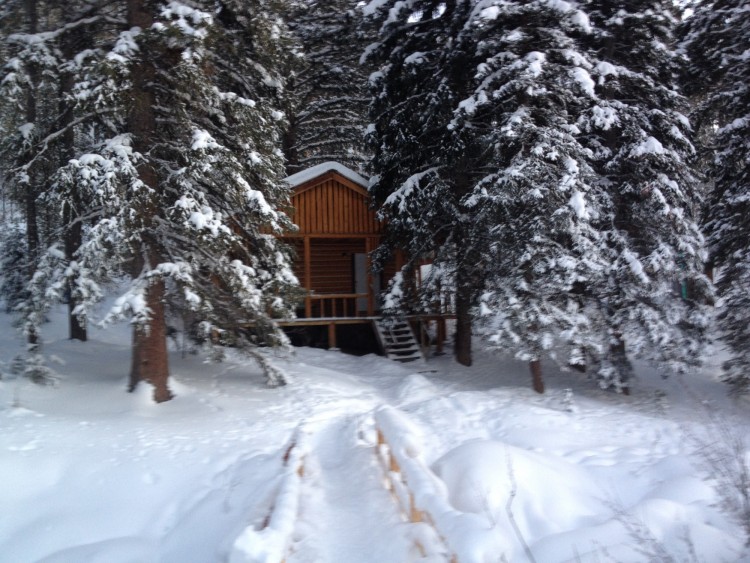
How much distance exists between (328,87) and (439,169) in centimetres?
1065

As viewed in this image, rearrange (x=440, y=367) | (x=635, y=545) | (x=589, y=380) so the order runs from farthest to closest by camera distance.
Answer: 1. (x=440, y=367)
2. (x=589, y=380)
3. (x=635, y=545)

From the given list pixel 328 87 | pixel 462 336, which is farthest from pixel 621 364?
pixel 328 87

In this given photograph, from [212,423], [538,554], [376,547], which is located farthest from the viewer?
[212,423]

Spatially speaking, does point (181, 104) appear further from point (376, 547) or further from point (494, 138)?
point (376, 547)

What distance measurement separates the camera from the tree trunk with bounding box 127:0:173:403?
9.03 meters

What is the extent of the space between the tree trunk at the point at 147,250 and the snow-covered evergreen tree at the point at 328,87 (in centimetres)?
1064

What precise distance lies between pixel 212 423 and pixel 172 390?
1.61 metres

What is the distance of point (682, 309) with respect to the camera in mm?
11094

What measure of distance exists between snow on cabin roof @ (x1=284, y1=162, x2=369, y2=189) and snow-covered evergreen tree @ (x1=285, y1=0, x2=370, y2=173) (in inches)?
176

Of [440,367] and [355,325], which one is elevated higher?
[355,325]

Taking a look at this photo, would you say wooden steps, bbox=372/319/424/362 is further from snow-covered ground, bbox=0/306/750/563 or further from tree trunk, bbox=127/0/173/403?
tree trunk, bbox=127/0/173/403

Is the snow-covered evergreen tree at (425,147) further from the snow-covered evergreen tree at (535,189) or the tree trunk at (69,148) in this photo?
the tree trunk at (69,148)

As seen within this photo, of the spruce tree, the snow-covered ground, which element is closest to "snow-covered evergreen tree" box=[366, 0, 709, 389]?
the snow-covered ground

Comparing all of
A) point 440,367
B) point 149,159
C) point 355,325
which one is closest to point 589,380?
point 440,367
